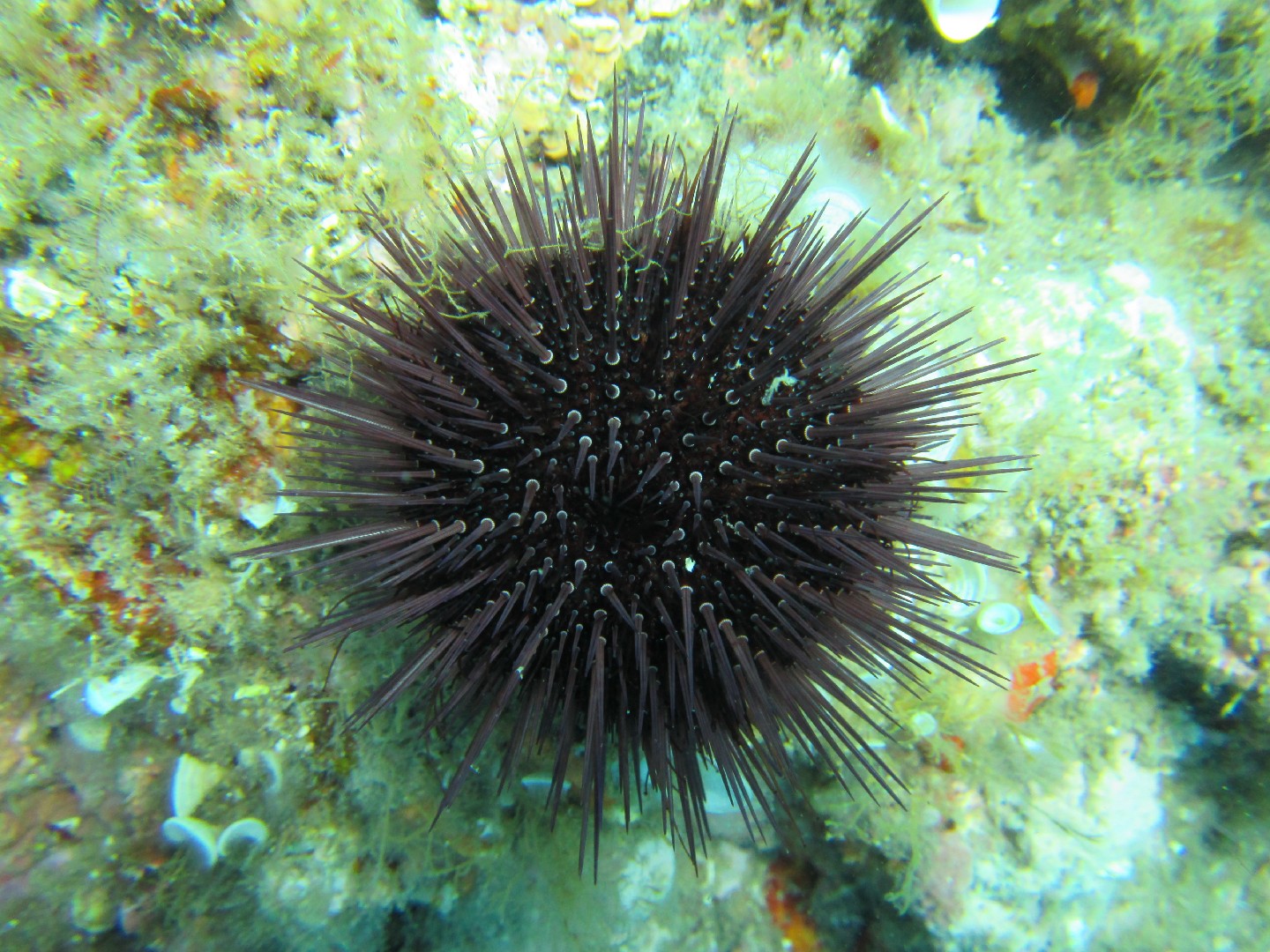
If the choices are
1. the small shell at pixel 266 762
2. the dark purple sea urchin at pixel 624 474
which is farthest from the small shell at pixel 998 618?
the small shell at pixel 266 762

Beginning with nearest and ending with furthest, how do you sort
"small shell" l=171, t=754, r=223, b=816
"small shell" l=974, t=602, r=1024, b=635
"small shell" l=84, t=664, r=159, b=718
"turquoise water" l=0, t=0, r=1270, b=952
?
1. "turquoise water" l=0, t=0, r=1270, b=952
2. "small shell" l=84, t=664, r=159, b=718
3. "small shell" l=171, t=754, r=223, b=816
4. "small shell" l=974, t=602, r=1024, b=635

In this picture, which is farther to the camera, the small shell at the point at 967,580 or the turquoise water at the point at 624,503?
the small shell at the point at 967,580

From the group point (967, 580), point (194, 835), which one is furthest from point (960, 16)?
point (194, 835)

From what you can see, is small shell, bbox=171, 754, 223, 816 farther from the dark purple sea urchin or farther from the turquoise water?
the dark purple sea urchin

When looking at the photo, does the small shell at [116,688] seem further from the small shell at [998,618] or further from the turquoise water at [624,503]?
the small shell at [998,618]

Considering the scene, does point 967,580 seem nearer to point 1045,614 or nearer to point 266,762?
point 1045,614

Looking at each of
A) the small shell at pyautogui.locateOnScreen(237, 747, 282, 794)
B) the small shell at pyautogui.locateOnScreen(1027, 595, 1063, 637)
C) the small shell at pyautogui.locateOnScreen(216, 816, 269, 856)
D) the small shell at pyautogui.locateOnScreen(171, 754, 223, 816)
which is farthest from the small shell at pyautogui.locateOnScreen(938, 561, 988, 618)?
the small shell at pyautogui.locateOnScreen(171, 754, 223, 816)
